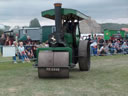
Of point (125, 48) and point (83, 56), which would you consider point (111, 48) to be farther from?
point (83, 56)

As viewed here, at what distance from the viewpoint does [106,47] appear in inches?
855

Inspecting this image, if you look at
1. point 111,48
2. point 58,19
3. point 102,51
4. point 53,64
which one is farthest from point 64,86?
point 111,48

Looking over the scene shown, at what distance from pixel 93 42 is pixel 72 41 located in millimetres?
10832

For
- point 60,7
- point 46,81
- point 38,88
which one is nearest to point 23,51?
point 60,7

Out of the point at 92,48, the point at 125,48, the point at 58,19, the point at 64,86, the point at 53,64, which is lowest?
the point at 64,86

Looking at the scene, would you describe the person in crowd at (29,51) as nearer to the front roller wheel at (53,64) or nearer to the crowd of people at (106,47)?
the crowd of people at (106,47)

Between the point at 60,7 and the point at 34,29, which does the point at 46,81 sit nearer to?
the point at 60,7

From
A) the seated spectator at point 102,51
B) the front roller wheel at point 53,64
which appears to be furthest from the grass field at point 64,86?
the seated spectator at point 102,51

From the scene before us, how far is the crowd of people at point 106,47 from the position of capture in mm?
20891

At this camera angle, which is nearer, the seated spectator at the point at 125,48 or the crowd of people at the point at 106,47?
the crowd of people at the point at 106,47

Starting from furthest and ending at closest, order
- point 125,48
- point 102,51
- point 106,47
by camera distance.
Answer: point 125,48
point 106,47
point 102,51

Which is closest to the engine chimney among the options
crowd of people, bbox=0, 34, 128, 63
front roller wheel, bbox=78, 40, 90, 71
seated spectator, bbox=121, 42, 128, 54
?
front roller wheel, bbox=78, 40, 90, 71

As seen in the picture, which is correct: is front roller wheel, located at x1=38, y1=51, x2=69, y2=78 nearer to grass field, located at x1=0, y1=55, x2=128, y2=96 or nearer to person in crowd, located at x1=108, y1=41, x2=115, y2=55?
grass field, located at x1=0, y1=55, x2=128, y2=96

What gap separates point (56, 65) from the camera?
9.03 metres
